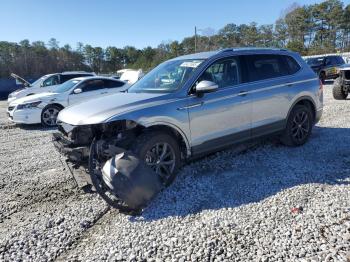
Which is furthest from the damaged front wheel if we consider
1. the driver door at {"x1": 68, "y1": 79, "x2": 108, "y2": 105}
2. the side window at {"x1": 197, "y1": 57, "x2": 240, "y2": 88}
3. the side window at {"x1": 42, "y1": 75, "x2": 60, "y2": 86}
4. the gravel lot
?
the side window at {"x1": 42, "y1": 75, "x2": 60, "y2": 86}

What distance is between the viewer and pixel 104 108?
4234mm

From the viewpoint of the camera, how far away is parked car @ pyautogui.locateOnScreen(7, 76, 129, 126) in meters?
10.2

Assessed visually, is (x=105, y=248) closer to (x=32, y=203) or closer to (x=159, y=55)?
(x=32, y=203)

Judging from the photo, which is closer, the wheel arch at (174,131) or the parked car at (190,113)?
the parked car at (190,113)

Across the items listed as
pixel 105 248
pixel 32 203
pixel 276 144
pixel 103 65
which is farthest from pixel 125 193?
pixel 103 65

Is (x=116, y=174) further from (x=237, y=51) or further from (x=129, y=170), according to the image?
(x=237, y=51)

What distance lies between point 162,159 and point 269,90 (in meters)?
2.31

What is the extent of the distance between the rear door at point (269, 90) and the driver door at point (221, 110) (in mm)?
195

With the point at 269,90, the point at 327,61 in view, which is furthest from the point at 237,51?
the point at 327,61

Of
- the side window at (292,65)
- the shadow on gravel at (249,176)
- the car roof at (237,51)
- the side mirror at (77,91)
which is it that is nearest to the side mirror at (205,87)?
the car roof at (237,51)

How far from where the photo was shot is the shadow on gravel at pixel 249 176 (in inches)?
157

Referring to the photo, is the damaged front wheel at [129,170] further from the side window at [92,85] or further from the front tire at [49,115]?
the side window at [92,85]

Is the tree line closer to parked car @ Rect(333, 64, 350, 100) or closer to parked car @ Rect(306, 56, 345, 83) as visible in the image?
parked car @ Rect(306, 56, 345, 83)

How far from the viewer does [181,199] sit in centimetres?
413
